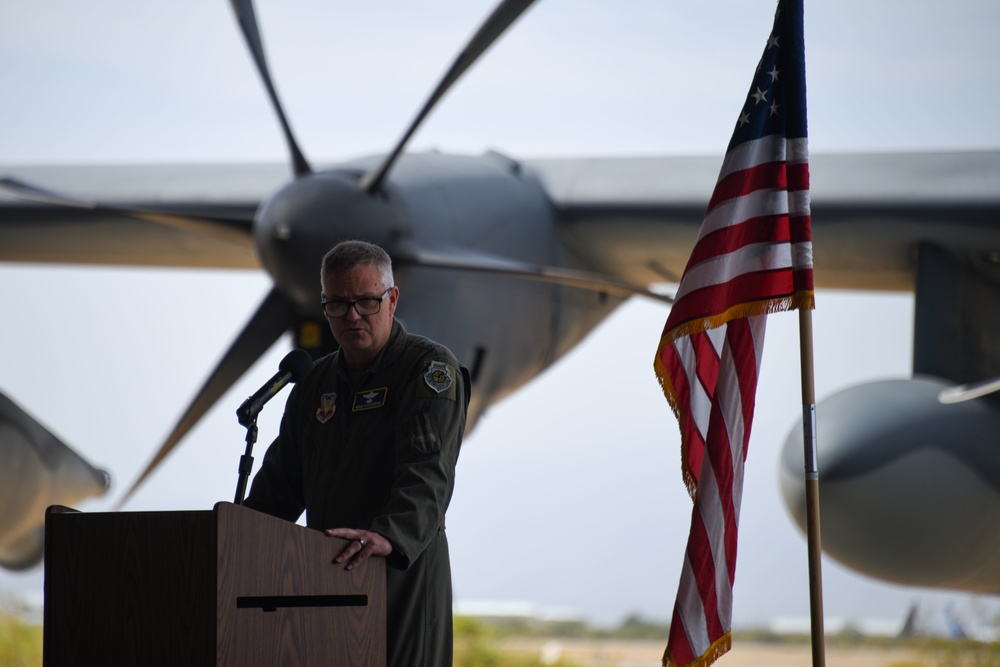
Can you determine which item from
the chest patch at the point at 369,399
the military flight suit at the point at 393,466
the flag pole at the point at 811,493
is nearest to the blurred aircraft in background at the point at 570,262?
the flag pole at the point at 811,493

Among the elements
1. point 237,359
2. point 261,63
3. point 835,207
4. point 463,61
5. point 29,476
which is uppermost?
point 261,63

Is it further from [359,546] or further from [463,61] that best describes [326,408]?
[463,61]

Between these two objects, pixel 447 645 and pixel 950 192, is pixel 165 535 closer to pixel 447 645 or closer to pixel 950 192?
pixel 447 645

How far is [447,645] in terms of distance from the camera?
2432mm

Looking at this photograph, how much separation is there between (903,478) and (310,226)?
3.13 meters

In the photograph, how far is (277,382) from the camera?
93.0 inches

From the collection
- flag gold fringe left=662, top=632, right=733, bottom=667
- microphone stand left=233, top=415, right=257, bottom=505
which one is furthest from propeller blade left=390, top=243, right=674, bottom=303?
microphone stand left=233, top=415, right=257, bottom=505

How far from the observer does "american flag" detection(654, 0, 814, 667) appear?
10.5 feet

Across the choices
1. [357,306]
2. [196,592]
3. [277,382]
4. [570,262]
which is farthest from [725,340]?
[570,262]

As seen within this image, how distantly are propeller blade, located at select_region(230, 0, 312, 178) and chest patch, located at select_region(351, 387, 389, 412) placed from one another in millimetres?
3652

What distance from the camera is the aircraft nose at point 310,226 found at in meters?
5.49

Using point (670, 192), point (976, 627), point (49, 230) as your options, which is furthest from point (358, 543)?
point (976, 627)

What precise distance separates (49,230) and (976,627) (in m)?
7.35

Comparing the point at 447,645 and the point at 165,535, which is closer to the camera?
the point at 165,535
